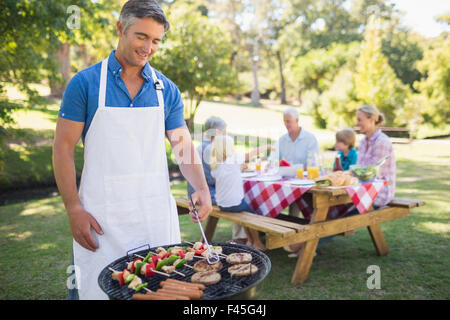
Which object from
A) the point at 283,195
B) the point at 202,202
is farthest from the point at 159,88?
the point at 283,195

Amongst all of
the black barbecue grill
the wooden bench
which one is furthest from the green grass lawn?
the black barbecue grill

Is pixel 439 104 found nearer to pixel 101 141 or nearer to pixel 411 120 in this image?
pixel 411 120

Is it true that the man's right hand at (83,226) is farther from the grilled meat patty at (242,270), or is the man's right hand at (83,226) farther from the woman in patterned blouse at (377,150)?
the woman in patterned blouse at (377,150)

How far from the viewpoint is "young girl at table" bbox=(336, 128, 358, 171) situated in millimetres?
5508

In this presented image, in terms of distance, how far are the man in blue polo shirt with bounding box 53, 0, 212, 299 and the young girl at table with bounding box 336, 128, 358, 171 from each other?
13.1 feet

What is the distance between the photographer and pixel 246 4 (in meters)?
40.0

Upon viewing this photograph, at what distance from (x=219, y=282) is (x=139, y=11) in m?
1.35

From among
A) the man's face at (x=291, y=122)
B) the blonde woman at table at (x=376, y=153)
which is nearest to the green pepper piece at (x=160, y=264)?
the blonde woman at table at (x=376, y=153)

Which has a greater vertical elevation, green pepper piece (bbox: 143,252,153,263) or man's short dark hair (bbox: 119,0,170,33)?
man's short dark hair (bbox: 119,0,170,33)

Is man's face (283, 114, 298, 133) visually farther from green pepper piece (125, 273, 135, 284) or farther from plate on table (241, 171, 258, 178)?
green pepper piece (125, 273, 135, 284)

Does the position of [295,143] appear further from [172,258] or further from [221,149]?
[172,258]

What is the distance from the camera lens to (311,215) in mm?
4352

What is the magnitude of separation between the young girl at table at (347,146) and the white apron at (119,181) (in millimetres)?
4114

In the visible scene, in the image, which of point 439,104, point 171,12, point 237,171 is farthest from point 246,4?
point 237,171
